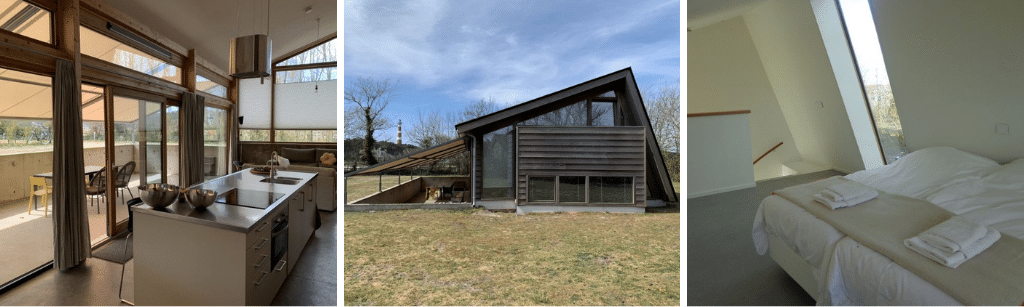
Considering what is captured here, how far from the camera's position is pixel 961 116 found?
2.55 metres

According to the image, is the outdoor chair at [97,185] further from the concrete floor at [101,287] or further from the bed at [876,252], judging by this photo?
the bed at [876,252]

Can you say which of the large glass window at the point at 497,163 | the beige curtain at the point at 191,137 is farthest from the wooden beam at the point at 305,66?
the large glass window at the point at 497,163

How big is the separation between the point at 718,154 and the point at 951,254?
105 inches

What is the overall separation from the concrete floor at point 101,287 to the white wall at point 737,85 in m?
3.33

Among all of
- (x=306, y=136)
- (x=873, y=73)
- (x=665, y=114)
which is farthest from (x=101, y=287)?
(x=665, y=114)

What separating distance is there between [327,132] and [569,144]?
354 cm

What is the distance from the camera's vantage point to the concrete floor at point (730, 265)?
2023mm

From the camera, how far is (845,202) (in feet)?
6.13

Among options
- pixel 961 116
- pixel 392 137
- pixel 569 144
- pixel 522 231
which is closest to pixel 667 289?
pixel 522 231

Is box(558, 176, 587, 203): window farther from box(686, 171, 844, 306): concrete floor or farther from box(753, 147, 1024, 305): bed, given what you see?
box(753, 147, 1024, 305): bed

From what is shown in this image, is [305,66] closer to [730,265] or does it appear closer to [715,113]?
[715,113]

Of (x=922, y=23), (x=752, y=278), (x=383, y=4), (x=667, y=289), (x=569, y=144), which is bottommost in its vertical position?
(x=667, y=289)

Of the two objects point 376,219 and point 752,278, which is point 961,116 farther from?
point 376,219

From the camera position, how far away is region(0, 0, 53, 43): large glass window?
2125 mm
